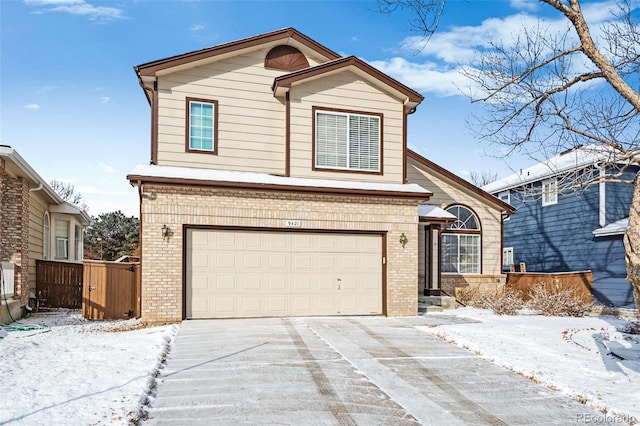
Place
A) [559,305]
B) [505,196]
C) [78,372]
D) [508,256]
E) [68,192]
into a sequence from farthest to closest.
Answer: [68,192], [505,196], [508,256], [559,305], [78,372]

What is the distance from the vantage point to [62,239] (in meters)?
22.3

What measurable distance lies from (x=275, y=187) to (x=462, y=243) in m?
9.46

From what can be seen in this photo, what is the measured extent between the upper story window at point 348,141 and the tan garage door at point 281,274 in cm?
211

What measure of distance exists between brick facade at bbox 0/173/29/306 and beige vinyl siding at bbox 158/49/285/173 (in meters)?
4.57

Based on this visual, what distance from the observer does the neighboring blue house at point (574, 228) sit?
18.5 metres

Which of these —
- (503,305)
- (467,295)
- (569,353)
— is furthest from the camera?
(467,295)

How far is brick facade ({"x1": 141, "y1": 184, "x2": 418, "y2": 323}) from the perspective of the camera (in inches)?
494

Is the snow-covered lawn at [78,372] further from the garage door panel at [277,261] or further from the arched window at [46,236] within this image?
the arched window at [46,236]

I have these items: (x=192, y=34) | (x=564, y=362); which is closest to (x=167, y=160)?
(x=192, y=34)

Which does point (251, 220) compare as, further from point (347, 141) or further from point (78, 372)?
point (78, 372)

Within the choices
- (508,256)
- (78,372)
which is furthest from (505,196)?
(78,372)

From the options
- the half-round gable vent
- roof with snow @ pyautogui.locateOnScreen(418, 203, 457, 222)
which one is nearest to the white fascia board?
the half-round gable vent

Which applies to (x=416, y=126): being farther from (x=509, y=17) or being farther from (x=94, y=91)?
(x=94, y=91)

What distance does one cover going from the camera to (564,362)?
9562 millimetres
